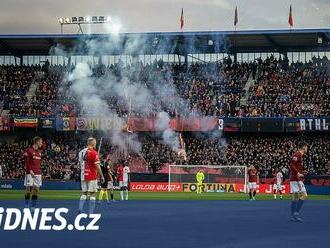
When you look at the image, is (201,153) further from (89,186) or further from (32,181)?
(89,186)

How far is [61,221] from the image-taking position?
18.5m

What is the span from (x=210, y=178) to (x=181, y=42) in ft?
59.9

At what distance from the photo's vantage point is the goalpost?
54812 millimetres

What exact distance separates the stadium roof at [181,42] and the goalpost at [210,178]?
1550 centimetres

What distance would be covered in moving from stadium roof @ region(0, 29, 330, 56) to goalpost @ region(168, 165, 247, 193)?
15.5m

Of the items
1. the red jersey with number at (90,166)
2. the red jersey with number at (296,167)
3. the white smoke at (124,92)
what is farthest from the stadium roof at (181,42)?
the red jersey with number at (90,166)

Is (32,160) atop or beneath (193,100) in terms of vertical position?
beneath

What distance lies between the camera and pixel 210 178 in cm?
5516

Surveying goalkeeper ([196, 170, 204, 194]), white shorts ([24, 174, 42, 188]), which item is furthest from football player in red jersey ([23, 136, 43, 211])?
goalkeeper ([196, 170, 204, 194])

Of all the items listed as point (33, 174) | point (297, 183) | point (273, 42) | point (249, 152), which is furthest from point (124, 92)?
point (297, 183)

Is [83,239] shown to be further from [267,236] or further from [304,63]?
[304,63]

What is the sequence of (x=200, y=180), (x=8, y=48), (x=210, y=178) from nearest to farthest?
(x=200, y=180)
(x=210, y=178)
(x=8, y=48)

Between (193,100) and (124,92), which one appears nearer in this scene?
(193,100)

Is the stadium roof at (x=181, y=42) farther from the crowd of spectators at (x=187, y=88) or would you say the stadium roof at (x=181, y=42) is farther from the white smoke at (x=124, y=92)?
the crowd of spectators at (x=187, y=88)
